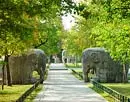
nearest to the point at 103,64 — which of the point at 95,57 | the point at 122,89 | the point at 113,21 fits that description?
the point at 95,57

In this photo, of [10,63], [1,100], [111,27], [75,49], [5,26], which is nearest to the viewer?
[5,26]

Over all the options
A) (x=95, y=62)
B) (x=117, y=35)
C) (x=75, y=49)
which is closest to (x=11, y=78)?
(x=95, y=62)

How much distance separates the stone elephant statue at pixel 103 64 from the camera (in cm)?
4516

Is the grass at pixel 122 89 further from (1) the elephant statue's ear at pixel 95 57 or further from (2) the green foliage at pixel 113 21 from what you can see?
(1) the elephant statue's ear at pixel 95 57

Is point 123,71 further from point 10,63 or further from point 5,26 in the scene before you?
point 5,26

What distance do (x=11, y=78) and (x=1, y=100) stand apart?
55.7 feet

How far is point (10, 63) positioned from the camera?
146 feet

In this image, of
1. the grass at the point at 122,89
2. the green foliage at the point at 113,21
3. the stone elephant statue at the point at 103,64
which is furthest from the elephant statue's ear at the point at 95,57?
the green foliage at the point at 113,21

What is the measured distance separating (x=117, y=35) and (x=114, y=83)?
17608mm

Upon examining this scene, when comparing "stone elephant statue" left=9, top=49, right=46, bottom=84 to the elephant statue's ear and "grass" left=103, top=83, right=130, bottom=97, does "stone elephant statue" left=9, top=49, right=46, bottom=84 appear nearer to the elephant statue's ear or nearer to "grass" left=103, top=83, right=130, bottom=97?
the elephant statue's ear

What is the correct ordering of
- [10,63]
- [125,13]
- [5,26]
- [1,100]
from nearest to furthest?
[5,26] < [125,13] < [1,100] < [10,63]

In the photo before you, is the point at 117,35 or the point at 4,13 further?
the point at 117,35

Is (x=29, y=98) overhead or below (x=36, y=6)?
below

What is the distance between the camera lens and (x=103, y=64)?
45.2 m
